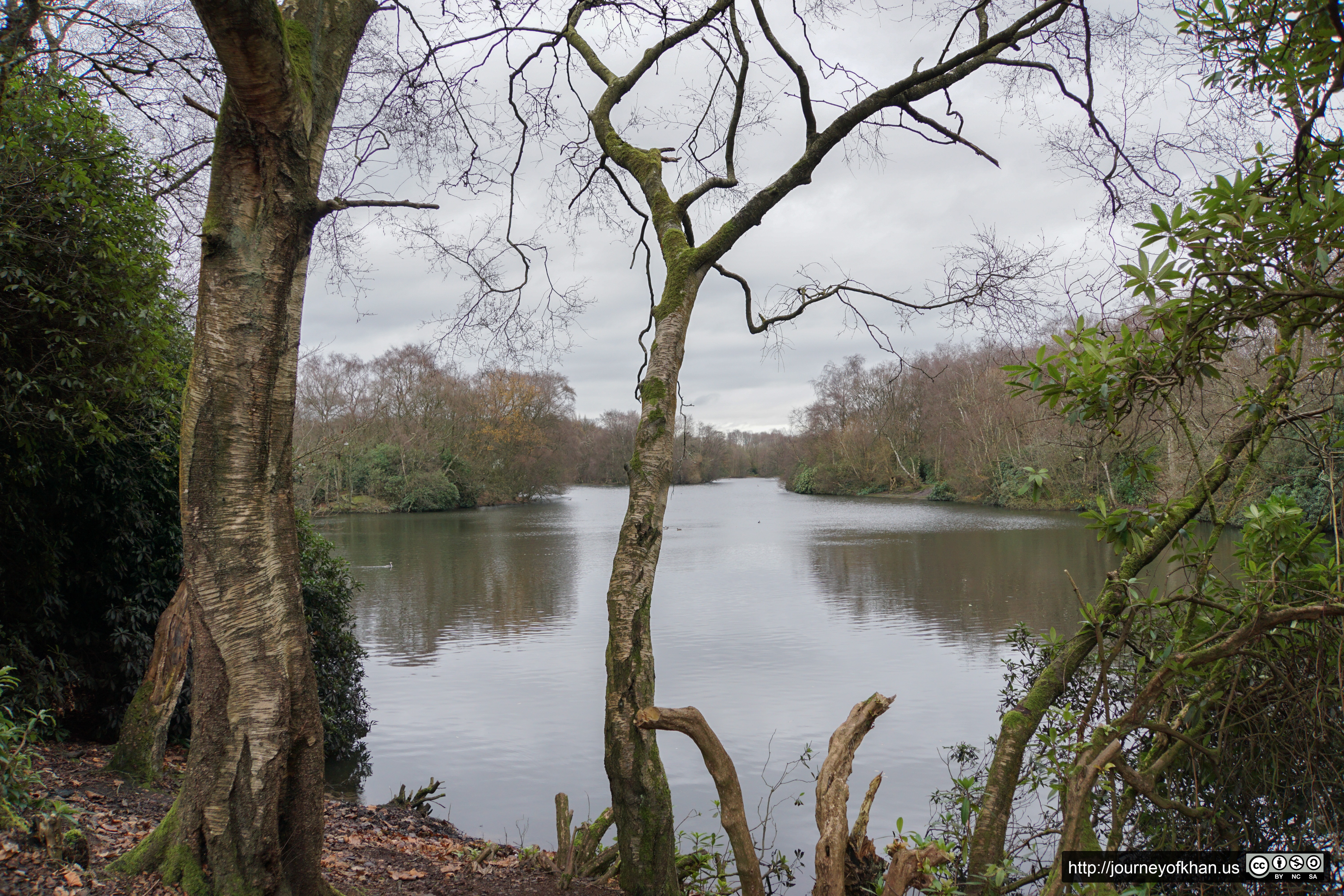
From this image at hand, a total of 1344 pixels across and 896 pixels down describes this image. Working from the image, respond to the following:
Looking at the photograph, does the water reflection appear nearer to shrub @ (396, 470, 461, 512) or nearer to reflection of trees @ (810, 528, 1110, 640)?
reflection of trees @ (810, 528, 1110, 640)

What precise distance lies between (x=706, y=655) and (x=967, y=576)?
8.96 meters

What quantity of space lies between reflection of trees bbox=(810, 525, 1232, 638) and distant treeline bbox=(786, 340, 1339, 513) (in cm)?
181

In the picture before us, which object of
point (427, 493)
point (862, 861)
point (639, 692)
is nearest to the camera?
point (639, 692)

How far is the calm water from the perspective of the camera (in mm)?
7043

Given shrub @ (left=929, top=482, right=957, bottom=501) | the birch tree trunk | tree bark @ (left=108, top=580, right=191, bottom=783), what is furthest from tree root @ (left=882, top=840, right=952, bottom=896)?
shrub @ (left=929, top=482, right=957, bottom=501)

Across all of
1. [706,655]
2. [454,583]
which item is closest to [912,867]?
[706,655]

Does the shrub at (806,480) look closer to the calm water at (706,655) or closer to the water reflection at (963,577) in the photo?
the water reflection at (963,577)

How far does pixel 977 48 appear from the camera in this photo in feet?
13.8

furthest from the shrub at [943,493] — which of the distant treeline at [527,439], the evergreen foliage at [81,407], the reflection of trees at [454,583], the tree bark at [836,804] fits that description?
the tree bark at [836,804]

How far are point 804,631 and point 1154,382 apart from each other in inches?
420

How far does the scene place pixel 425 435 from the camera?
1766 inches

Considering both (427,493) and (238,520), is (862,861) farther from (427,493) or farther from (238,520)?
(427,493)

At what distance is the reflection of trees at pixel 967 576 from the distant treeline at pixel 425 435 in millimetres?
13315

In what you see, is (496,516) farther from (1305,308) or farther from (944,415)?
(1305,308)
